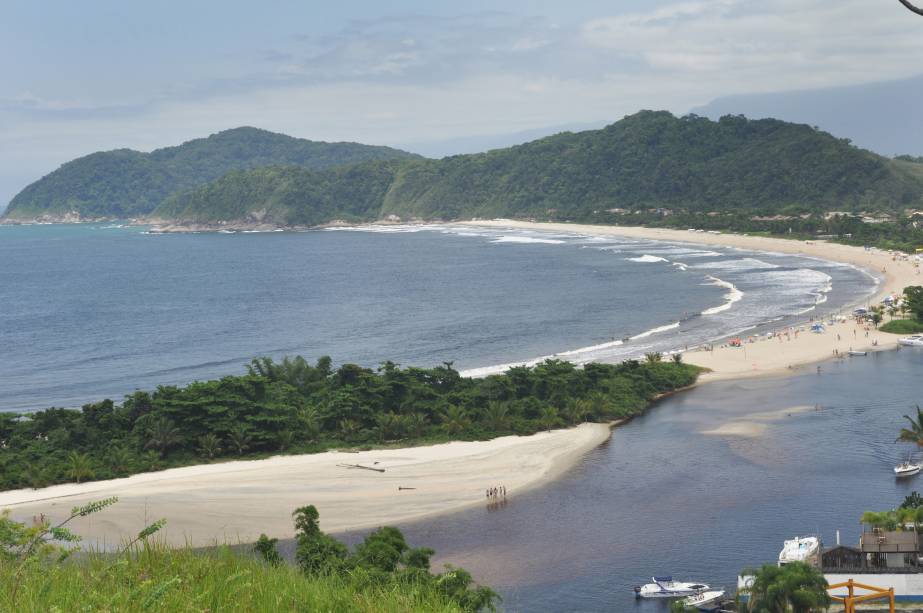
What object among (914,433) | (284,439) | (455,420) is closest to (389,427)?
(455,420)

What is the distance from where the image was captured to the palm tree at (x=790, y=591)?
20891mm

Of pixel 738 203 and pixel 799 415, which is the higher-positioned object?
pixel 738 203

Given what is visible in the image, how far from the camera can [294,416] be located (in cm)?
4325

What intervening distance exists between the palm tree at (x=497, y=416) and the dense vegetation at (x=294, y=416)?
54 mm

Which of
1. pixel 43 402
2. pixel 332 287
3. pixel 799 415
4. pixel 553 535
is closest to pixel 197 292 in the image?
pixel 332 287

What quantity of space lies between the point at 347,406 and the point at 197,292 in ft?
231

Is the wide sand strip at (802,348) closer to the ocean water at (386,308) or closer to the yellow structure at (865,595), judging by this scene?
the ocean water at (386,308)

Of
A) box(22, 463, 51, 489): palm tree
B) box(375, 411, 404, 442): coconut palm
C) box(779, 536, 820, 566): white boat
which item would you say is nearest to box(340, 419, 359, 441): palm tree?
box(375, 411, 404, 442): coconut palm

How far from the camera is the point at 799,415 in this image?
152 ft

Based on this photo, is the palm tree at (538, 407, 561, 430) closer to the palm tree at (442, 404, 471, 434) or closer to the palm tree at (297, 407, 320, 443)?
the palm tree at (442, 404, 471, 434)

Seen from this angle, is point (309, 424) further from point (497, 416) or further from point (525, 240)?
point (525, 240)

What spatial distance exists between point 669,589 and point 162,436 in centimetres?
2304

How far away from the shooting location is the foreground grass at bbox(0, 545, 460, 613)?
9.00 metres

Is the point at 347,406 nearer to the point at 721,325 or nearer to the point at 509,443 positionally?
the point at 509,443
